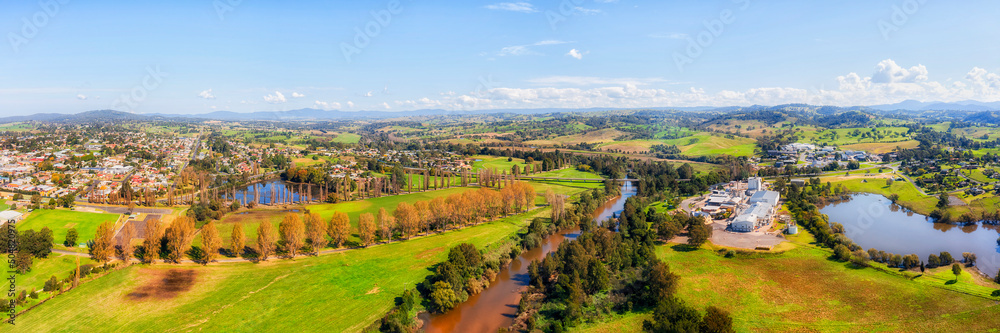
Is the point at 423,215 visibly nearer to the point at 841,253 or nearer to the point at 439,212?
the point at 439,212

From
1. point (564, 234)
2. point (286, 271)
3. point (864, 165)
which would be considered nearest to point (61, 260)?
point (286, 271)

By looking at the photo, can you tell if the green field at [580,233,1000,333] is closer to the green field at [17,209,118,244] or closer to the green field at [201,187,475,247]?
the green field at [201,187,475,247]

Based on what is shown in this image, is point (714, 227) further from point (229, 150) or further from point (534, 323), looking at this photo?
point (229, 150)

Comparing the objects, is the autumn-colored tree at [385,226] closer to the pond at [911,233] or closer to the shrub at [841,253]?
the shrub at [841,253]

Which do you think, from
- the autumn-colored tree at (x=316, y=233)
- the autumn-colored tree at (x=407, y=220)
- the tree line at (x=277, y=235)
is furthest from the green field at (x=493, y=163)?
the autumn-colored tree at (x=316, y=233)

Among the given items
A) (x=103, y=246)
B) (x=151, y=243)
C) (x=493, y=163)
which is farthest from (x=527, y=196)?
(x=493, y=163)

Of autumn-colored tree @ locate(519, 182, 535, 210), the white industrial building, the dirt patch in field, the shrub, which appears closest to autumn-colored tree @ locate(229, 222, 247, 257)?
the dirt patch in field

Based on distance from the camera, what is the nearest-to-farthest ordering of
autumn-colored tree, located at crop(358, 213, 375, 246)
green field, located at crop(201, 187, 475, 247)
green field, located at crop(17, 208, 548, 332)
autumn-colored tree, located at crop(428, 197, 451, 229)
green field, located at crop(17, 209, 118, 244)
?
green field, located at crop(17, 208, 548, 332)
autumn-colored tree, located at crop(358, 213, 375, 246)
green field, located at crop(17, 209, 118, 244)
green field, located at crop(201, 187, 475, 247)
autumn-colored tree, located at crop(428, 197, 451, 229)
